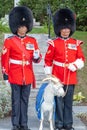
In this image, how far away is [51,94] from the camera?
686cm

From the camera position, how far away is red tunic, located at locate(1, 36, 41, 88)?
684 cm

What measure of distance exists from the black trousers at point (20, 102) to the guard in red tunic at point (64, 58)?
415 mm

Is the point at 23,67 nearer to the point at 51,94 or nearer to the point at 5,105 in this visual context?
the point at 51,94

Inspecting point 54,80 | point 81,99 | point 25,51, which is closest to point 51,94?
point 54,80

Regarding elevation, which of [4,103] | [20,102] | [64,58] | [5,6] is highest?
[64,58]

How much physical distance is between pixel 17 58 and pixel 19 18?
0.56 meters

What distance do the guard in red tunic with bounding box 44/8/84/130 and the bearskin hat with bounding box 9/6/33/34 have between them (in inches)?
15.7

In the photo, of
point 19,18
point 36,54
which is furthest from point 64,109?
point 19,18

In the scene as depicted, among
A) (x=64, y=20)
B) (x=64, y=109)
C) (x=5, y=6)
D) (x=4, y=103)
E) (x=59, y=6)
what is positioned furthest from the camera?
(x=5, y=6)

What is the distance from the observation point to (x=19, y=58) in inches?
270

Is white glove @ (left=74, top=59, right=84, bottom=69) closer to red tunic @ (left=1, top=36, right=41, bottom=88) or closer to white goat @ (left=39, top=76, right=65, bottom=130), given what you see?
white goat @ (left=39, top=76, right=65, bottom=130)

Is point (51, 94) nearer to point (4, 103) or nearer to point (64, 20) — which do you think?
point (64, 20)

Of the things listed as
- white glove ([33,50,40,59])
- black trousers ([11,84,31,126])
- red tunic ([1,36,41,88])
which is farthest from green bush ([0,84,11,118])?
white glove ([33,50,40,59])

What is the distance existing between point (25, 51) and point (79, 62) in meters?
0.77
